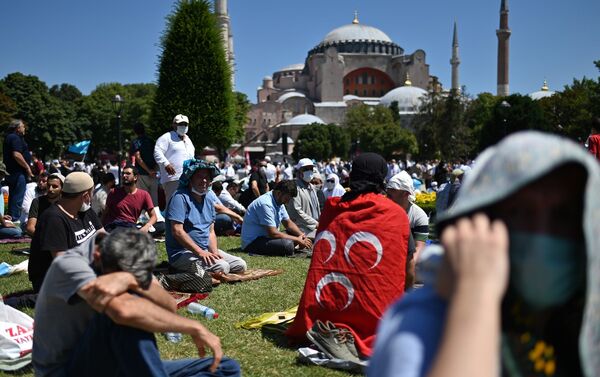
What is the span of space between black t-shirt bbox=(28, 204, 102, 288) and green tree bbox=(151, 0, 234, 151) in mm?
12614

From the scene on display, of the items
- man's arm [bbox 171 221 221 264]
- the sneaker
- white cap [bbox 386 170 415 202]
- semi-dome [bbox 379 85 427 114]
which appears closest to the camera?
the sneaker

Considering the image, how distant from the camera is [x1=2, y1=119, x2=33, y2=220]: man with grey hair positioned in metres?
9.80

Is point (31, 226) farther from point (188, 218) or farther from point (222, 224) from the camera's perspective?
point (222, 224)

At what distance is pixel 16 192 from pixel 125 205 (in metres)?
3.78

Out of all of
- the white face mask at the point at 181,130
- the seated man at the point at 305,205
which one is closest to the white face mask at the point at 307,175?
the seated man at the point at 305,205

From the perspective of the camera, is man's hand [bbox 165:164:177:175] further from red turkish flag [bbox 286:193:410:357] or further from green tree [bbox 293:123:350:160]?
green tree [bbox 293:123:350:160]

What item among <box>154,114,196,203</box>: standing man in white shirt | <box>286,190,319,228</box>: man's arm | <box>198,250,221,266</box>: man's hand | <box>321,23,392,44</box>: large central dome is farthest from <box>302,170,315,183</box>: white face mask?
<box>321,23,392,44</box>: large central dome

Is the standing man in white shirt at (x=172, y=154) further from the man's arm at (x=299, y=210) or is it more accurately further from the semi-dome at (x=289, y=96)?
the semi-dome at (x=289, y=96)

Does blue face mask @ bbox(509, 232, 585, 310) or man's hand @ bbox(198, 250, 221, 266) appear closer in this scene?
blue face mask @ bbox(509, 232, 585, 310)

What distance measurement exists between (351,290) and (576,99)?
52.6 meters

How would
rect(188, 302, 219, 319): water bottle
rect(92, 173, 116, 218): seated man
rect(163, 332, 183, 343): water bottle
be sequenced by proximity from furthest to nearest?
rect(92, 173, 116, 218): seated man → rect(188, 302, 219, 319): water bottle → rect(163, 332, 183, 343): water bottle

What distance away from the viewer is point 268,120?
322ft

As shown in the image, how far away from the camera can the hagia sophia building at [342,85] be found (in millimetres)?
88812

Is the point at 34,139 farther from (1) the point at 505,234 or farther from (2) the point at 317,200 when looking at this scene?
(1) the point at 505,234
